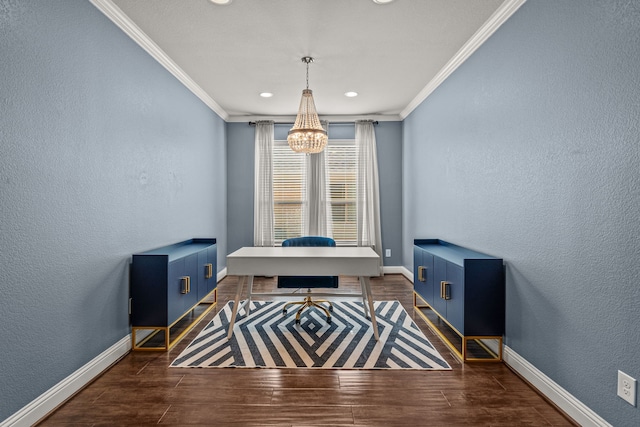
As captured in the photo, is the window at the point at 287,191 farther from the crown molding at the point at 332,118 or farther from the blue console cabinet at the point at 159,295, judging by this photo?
the blue console cabinet at the point at 159,295

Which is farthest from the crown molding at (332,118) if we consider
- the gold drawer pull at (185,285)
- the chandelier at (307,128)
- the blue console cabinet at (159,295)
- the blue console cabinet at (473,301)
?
the gold drawer pull at (185,285)

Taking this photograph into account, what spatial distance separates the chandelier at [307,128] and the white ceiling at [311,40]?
0.39 metres

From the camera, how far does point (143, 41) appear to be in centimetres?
280

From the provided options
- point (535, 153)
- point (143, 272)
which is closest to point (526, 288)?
point (535, 153)

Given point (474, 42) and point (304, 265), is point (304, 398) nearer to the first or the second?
point (304, 265)

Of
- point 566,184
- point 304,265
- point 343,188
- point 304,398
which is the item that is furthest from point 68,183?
point 343,188

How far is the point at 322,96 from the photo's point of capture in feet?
14.5

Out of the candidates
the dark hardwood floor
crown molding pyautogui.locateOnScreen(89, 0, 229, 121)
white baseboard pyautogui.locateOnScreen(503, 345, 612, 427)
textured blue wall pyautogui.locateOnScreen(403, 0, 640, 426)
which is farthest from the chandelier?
white baseboard pyautogui.locateOnScreen(503, 345, 612, 427)

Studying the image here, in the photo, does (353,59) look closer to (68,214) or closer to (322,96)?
(322,96)

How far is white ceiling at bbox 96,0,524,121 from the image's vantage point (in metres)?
2.44

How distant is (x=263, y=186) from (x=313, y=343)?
3.17m

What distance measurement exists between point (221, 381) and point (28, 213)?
4.93 ft

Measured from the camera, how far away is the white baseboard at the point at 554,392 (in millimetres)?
1685

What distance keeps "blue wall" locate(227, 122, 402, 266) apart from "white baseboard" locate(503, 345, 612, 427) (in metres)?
3.10
